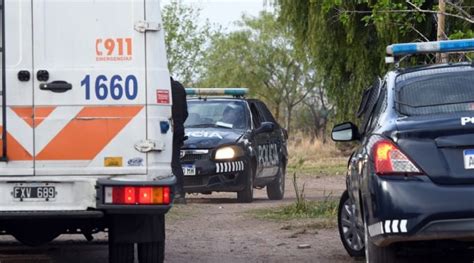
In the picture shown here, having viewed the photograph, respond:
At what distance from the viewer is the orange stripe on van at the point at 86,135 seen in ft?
26.8

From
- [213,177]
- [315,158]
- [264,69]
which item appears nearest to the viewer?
[213,177]

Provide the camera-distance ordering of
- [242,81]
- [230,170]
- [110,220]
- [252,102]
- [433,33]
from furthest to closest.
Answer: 1. [242,81]
2. [433,33]
3. [252,102]
4. [230,170]
5. [110,220]

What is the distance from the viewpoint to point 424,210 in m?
7.41

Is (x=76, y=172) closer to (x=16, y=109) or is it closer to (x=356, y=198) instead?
(x=16, y=109)

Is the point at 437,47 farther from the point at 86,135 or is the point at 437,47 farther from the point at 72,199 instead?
the point at 72,199

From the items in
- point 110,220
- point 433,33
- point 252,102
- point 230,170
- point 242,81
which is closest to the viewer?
point 110,220

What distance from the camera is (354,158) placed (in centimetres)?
923

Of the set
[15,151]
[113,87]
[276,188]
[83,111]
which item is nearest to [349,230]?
[113,87]

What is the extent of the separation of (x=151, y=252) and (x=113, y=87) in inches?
58.2

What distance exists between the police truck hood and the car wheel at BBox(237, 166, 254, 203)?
1.77ft

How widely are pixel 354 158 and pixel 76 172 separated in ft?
7.65

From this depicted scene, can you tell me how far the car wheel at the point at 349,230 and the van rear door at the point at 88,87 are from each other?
241cm

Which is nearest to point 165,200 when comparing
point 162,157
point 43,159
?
point 162,157

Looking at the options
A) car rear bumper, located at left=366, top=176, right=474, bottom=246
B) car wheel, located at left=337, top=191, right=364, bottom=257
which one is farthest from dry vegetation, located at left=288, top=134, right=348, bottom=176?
car rear bumper, located at left=366, top=176, right=474, bottom=246
